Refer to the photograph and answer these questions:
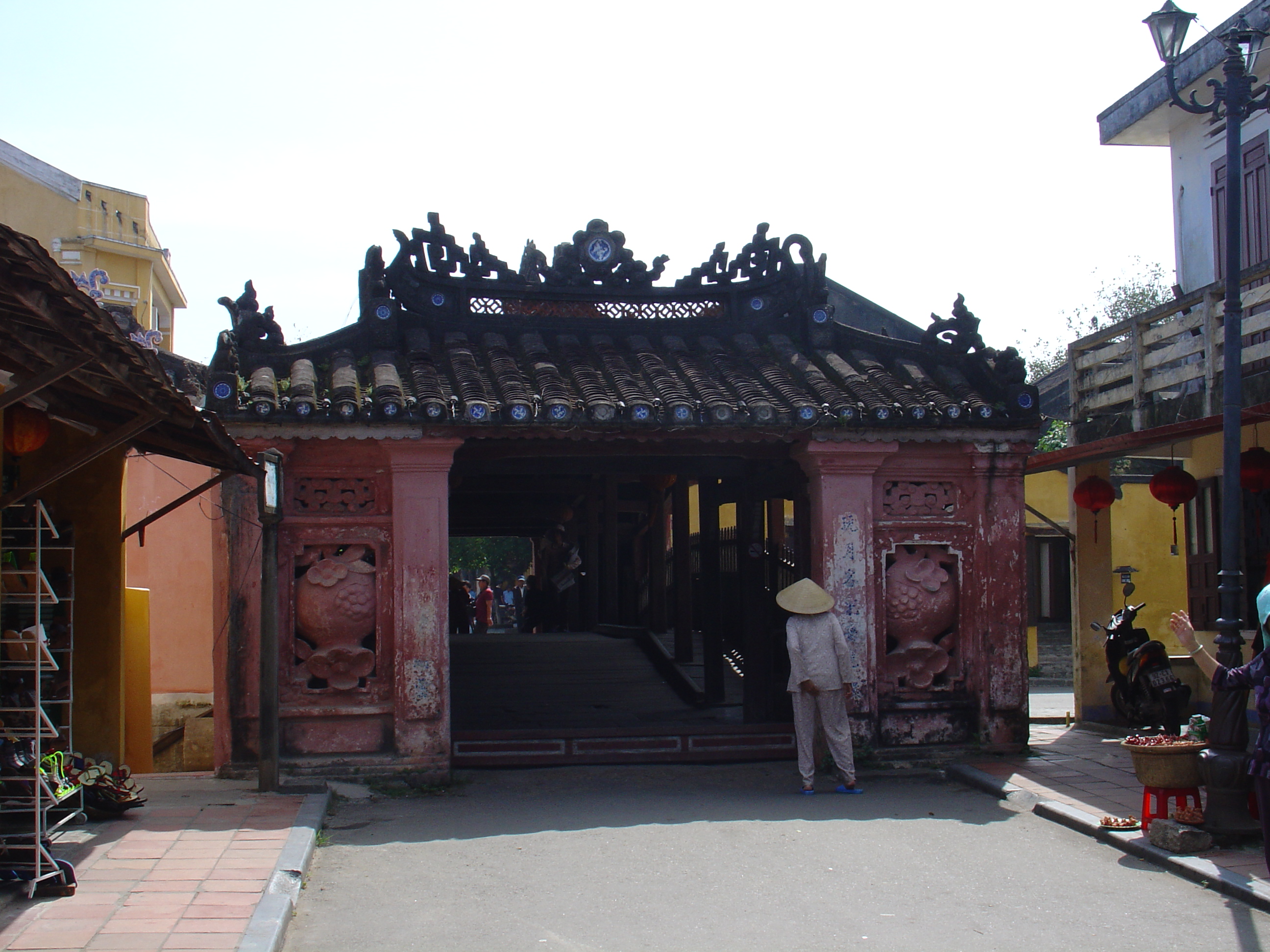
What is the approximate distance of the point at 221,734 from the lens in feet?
30.7

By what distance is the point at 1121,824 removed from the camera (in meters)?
7.50

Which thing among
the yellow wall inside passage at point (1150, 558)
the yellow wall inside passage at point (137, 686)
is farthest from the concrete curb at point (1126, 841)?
the yellow wall inside passage at point (1150, 558)

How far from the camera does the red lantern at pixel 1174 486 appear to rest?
11.4m

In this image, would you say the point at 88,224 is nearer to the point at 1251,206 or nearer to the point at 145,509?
the point at 145,509

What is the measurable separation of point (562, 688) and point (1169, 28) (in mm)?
9228

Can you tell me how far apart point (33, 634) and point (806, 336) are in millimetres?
7265

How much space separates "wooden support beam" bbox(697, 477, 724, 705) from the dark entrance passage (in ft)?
Result: 0.05

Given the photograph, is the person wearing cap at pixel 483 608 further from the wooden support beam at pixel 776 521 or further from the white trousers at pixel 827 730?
the white trousers at pixel 827 730

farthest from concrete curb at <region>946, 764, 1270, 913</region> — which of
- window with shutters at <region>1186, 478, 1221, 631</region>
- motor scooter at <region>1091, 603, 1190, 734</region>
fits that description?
window with shutters at <region>1186, 478, 1221, 631</region>

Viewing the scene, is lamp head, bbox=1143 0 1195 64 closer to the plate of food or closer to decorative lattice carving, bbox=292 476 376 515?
the plate of food

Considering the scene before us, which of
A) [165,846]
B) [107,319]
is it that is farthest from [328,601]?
[107,319]

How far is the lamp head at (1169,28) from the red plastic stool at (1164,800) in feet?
16.1

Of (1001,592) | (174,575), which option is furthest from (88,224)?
(1001,592)

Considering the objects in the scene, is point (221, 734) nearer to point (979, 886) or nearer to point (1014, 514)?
point (979, 886)
